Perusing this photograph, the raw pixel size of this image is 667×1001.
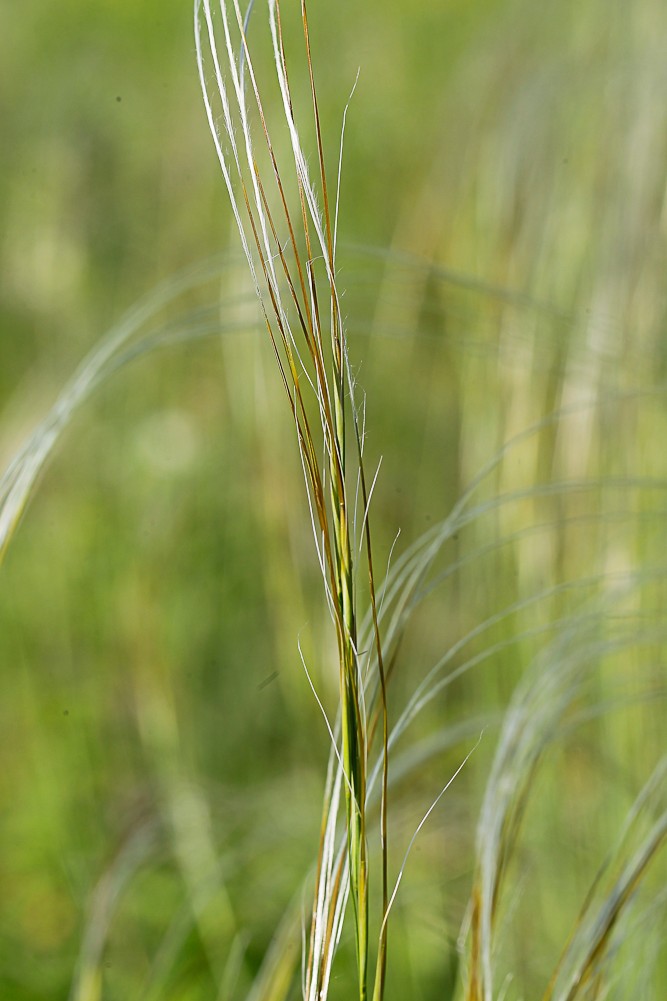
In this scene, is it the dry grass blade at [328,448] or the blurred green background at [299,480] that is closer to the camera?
the dry grass blade at [328,448]

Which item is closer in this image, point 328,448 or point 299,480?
point 328,448

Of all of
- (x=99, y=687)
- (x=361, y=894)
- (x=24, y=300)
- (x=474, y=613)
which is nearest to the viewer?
(x=361, y=894)

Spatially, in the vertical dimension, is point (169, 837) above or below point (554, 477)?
below

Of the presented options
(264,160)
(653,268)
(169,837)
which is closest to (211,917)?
(169,837)

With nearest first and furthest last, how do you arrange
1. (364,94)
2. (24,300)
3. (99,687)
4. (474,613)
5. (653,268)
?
(653,268) → (474,613) → (99,687) → (24,300) → (364,94)

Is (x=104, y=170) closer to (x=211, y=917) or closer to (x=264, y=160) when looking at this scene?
(x=264, y=160)

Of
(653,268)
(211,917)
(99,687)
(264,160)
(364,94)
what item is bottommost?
(211,917)

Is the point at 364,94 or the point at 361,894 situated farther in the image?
the point at 364,94

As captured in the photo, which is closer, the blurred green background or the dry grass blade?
the dry grass blade
